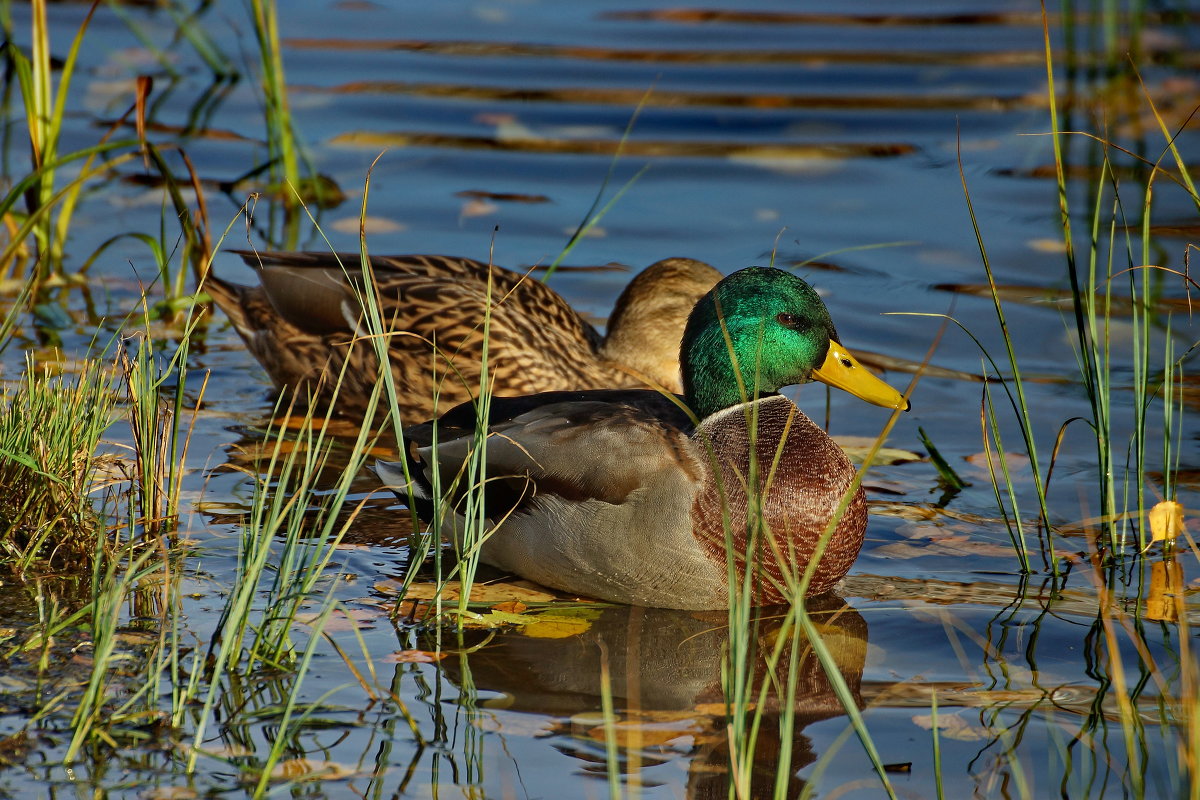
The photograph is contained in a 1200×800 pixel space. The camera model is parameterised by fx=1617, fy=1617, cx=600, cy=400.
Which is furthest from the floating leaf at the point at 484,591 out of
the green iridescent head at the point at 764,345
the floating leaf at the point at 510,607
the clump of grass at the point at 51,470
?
the clump of grass at the point at 51,470

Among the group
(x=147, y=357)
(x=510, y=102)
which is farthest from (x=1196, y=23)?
(x=147, y=357)

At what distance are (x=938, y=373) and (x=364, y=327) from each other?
2.40 m

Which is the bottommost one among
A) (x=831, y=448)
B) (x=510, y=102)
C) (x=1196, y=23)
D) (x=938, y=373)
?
(x=831, y=448)

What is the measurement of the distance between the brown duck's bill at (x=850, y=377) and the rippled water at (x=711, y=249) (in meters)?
0.38

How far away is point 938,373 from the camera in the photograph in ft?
22.3

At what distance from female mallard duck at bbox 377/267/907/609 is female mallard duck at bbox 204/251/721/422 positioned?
1.38 m

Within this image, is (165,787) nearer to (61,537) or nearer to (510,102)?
(61,537)

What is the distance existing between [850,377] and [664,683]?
1.26 m

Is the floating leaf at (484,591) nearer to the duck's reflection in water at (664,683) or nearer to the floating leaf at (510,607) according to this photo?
the floating leaf at (510,607)

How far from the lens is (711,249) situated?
26.9 ft

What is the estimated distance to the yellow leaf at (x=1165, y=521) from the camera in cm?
476

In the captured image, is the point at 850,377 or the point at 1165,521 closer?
the point at 1165,521

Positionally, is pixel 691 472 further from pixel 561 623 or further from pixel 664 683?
pixel 664 683

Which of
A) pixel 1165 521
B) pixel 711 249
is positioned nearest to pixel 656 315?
pixel 711 249
